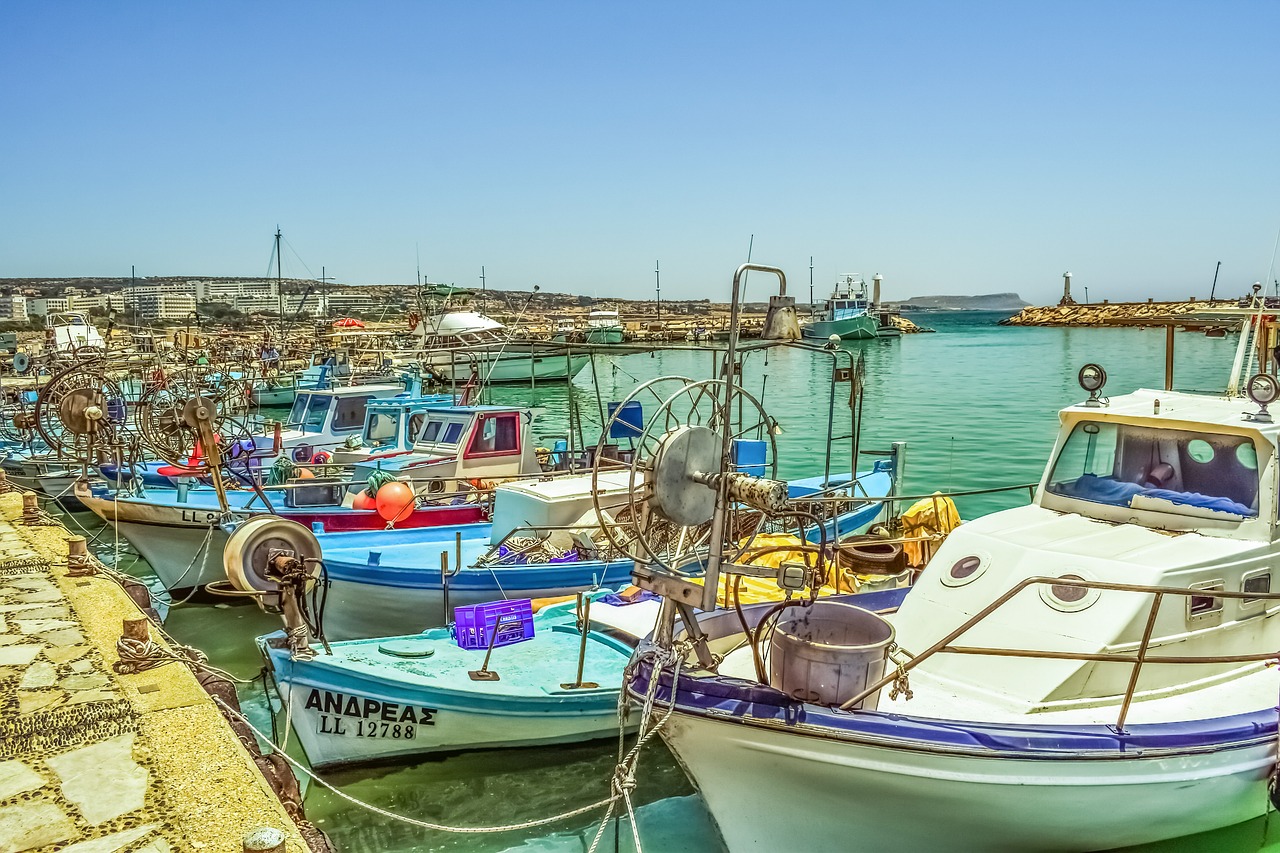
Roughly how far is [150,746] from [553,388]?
148 feet

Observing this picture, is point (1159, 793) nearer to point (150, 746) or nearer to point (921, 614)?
point (921, 614)

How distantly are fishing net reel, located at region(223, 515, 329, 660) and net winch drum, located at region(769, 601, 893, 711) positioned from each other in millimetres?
3990

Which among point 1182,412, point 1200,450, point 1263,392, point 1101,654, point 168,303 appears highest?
point 168,303

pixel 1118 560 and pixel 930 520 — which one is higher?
pixel 1118 560

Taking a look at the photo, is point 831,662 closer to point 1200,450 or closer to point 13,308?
point 1200,450

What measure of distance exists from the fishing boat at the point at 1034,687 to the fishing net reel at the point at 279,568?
323 cm

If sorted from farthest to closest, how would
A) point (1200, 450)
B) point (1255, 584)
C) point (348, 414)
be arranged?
point (348, 414)
point (1200, 450)
point (1255, 584)

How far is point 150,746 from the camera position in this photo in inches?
211

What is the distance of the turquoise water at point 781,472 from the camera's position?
23.5ft

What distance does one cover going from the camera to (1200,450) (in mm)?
6672

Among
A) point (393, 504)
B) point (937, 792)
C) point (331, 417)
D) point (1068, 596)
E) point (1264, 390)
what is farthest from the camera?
point (331, 417)

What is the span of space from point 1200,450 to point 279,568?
694 centimetres

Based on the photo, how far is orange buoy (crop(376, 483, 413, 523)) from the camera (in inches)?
512

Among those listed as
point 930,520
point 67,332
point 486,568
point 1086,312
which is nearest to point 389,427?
point 486,568
